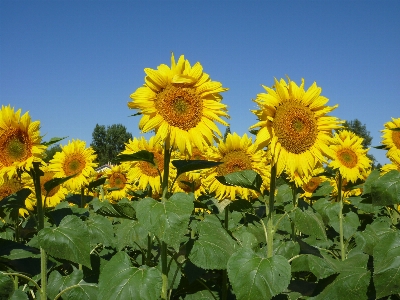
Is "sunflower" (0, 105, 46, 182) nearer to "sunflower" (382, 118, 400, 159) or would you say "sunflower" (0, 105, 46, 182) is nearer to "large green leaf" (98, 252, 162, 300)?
"large green leaf" (98, 252, 162, 300)

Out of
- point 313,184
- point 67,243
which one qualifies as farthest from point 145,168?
point 313,184

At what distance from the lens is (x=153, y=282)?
276cm

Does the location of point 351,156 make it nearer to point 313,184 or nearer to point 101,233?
point 313,184

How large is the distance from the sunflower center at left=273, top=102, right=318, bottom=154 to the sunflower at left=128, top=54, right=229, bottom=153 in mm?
408

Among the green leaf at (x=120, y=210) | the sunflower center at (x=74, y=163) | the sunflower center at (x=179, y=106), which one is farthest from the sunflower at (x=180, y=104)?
the sunflower center at (x=74, y=163)

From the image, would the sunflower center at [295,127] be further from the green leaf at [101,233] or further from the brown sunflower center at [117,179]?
the brown sunflower center at [117,179]

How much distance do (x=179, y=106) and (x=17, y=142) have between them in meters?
1.21

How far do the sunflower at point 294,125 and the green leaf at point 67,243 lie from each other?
1.40 m

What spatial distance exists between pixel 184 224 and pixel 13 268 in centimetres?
175

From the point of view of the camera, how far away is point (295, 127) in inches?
134

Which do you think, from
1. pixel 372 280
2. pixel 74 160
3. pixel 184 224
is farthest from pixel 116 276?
pixel 74 160

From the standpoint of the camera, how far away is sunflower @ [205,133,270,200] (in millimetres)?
4883

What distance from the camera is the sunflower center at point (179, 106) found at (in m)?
3.26

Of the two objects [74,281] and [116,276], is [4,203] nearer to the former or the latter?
[74,281]
